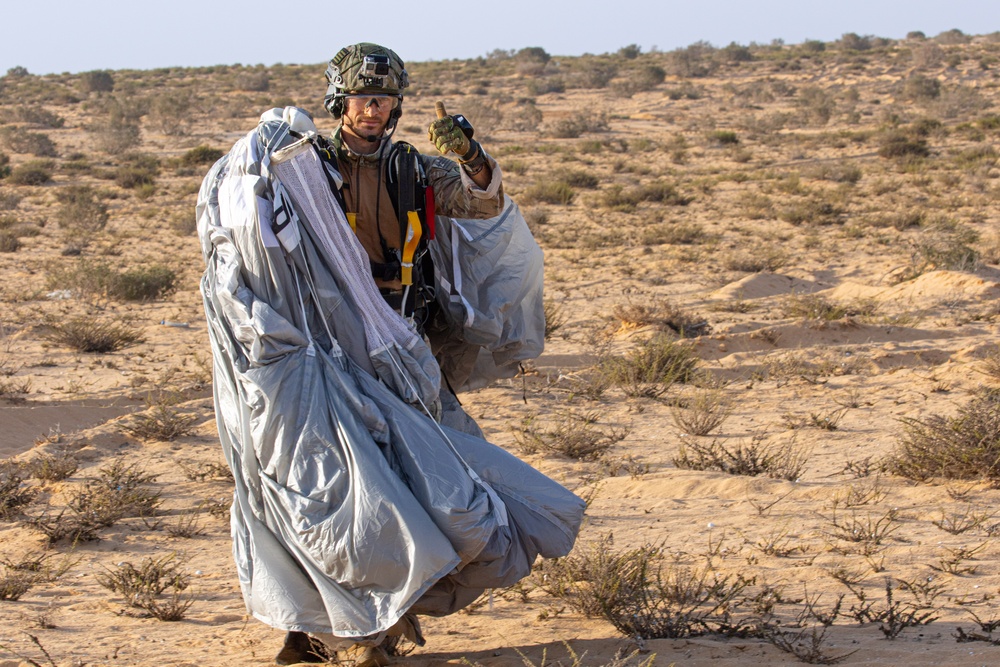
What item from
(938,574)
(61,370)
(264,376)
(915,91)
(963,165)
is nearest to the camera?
(264,376)

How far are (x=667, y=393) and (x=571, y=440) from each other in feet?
4.95

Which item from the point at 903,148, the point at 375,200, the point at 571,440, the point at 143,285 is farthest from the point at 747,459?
the point at 903,148

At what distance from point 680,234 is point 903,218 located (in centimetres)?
295

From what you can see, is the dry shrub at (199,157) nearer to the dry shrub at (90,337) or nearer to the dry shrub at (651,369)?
the dry shrub at (90,337)

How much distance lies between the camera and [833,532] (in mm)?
4445

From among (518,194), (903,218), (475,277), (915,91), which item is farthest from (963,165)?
(475,277)

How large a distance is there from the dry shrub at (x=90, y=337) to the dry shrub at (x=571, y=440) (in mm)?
4059

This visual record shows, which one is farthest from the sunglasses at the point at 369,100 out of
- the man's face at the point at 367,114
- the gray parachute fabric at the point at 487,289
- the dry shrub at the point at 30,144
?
the dry shrub at the point at 30,144

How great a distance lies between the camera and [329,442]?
2.90 meters

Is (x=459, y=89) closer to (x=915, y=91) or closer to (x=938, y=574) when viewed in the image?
(x=915, y=91)

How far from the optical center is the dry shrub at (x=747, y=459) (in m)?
5.33

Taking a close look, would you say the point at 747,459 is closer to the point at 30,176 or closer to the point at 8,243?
the point at 8,243

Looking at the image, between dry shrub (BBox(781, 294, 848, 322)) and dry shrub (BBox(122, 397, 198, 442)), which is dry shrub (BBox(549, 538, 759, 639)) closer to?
dry shrub (BBox(122, 397, 198, 442))

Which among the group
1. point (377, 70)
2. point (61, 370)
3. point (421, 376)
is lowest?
point (61, 370)
